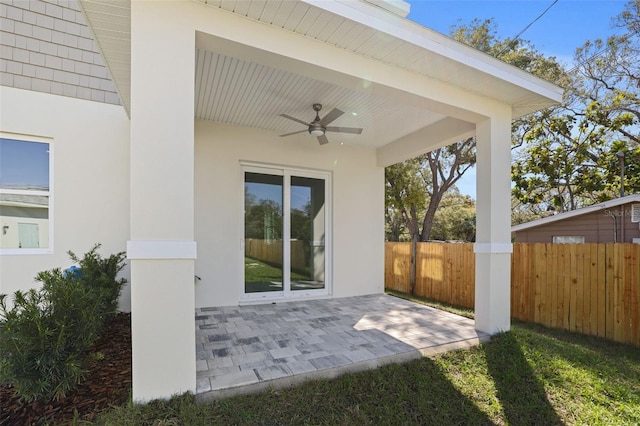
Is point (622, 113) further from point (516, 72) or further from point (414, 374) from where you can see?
point (414, 374)

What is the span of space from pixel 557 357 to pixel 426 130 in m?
3.49

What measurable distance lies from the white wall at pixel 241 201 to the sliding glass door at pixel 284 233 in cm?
17

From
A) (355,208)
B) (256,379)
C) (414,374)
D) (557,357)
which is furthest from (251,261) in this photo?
(557,357)

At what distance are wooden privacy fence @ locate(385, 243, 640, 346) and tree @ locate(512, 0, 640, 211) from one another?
6.52m

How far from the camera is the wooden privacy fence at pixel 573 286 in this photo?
12.8ft

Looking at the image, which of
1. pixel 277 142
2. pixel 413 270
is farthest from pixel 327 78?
pixel 413 270

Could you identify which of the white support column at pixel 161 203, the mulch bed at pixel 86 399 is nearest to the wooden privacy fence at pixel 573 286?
the white support column at pixel 161 203

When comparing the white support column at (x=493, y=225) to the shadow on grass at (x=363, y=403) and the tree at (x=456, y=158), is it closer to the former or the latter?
the shadow on grass at (x=363, y=403)

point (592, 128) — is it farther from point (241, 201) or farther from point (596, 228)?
point (241, 201)

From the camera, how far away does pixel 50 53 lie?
13.0 ft

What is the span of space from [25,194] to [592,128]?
13884mm

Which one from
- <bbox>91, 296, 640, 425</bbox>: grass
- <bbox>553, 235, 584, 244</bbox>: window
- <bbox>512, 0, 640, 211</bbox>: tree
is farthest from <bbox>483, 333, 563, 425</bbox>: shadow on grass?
<bbox>512, 0, 640, 211</bbox>: tree

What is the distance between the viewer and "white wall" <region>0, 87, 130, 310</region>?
12.3ft

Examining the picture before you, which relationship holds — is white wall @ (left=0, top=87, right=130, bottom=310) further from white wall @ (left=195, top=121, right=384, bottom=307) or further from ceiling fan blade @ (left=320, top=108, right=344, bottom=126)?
ceiling fan blade @ (left=320, top=108, right=344, bottom=126)
